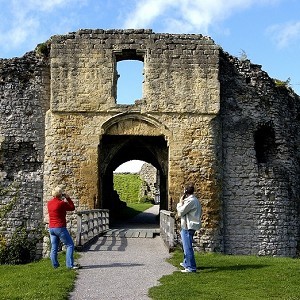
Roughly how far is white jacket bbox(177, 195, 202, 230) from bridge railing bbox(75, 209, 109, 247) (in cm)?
374

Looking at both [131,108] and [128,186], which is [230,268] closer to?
[131,108]

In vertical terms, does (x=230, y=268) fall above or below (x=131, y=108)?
below

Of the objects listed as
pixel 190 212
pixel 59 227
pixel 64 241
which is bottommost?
pixel 64 241

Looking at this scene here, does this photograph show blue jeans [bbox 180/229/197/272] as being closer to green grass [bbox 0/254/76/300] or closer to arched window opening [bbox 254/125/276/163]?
green grass [bbox 0/254/76/300]

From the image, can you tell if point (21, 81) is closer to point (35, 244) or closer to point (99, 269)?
point (35, 244)

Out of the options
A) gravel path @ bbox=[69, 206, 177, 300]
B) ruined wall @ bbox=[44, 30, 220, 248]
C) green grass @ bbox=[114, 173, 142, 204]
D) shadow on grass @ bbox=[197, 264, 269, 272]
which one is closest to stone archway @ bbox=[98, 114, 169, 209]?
ruined wall @ bbox=[44, 30, 220, 248]

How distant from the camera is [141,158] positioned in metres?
24.7

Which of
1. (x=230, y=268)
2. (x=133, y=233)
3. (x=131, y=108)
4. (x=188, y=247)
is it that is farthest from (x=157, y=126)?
(x=188, y=247)

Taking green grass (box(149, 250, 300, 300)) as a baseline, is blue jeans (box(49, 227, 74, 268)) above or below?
above

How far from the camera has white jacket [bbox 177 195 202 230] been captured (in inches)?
395

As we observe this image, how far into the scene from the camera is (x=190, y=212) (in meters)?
10.1

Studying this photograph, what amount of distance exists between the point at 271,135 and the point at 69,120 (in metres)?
6.87

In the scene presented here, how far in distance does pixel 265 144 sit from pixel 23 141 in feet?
26.8

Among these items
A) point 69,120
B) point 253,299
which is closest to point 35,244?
point 69,120
